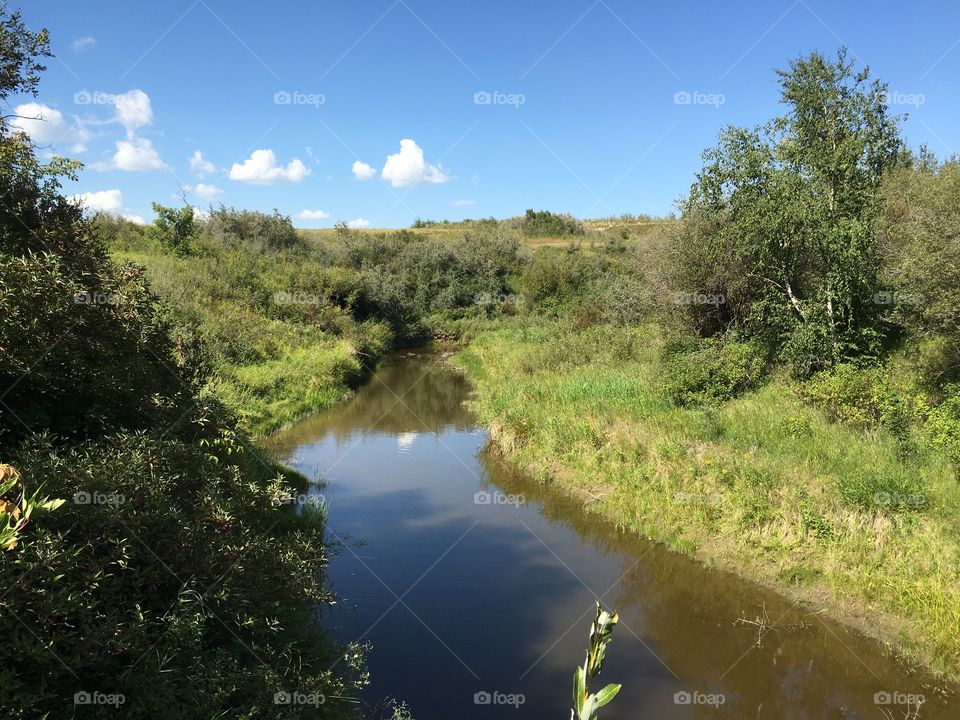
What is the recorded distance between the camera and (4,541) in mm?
3711

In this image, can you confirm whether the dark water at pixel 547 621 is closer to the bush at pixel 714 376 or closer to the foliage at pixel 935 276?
the bush at pixel 714 376

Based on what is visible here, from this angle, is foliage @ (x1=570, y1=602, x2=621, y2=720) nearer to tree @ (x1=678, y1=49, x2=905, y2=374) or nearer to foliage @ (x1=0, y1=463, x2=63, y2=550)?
foliage @ (x1=0, y1=463, x2=63, y2=550)

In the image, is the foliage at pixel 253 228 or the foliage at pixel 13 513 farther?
the foliage at pixel 253 228

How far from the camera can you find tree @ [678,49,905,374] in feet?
49.9

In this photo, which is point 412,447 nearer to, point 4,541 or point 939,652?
point 939,652

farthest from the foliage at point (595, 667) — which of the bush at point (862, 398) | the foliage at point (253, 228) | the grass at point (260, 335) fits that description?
the foliage at point (253, 228)

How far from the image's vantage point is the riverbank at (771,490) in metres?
8.39

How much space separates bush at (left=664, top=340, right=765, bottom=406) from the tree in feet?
3.05

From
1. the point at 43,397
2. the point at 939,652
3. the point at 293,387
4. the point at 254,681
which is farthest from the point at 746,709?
the point at 293,387

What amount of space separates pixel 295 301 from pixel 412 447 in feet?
48.6

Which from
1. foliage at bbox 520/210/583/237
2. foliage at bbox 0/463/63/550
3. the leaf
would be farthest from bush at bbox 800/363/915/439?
foliage at bbox 520/210/583/237

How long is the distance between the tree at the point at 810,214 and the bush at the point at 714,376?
931 mm

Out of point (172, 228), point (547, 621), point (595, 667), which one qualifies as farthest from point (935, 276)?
point (172, 228)

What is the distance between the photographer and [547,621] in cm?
901
